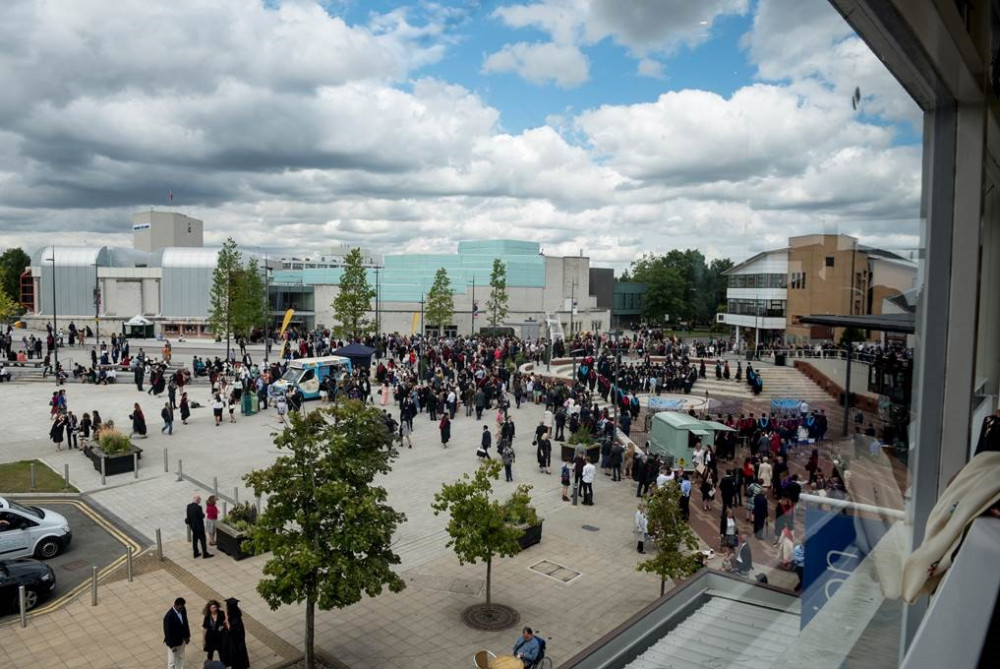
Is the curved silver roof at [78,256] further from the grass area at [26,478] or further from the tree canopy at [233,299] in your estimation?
the grass area at [26,478]

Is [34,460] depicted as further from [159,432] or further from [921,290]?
[921,290]

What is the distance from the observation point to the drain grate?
11453mm

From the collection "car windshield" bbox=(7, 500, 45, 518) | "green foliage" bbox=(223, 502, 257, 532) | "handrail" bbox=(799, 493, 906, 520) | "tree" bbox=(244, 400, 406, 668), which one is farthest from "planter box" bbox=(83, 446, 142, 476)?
"handrail" bbox=(799, 493, 906, 520)

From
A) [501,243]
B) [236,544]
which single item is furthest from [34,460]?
[501,243]

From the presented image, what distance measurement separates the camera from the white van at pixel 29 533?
11477 millimetres

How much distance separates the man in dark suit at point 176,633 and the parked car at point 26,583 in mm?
3313

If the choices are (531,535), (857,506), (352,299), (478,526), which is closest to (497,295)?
(352,299)

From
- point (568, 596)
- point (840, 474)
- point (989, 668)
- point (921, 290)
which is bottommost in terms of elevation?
point (568, 596)

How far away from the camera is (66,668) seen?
8.37 m

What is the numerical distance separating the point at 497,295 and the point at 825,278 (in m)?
51.5

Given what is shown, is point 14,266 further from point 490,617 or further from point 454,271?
point 490,617

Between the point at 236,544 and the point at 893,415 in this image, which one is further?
the point at 236,544

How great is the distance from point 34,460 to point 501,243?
57.2 metres

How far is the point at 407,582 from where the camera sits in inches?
440
